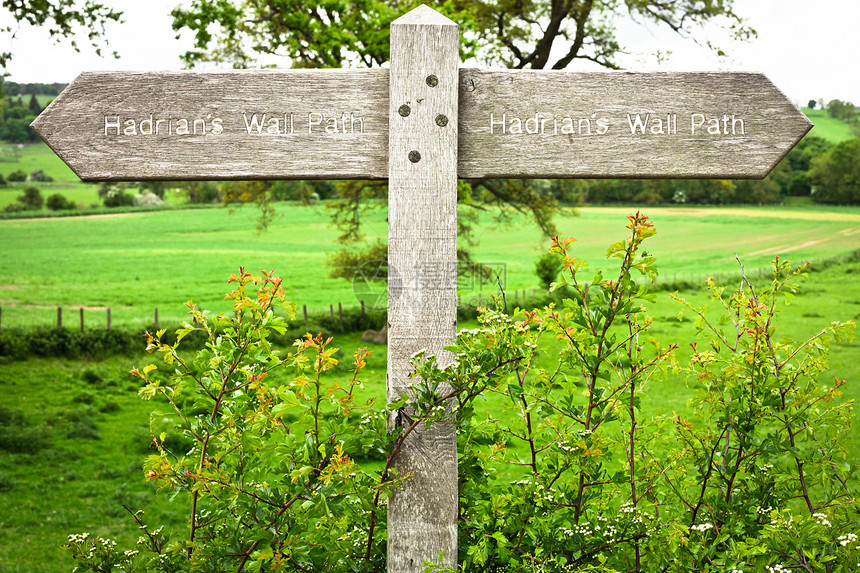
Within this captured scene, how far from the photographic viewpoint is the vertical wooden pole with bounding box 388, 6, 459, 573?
8.02 feet

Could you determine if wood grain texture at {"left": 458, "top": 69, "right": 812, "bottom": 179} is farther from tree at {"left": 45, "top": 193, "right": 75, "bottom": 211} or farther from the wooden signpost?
tree at {"left": 45, "top": 193, "right": 75, "bottom": 211}

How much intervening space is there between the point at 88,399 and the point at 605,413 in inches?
440

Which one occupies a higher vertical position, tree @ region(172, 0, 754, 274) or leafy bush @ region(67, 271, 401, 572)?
tree @ region(172, 0, 754, 274)

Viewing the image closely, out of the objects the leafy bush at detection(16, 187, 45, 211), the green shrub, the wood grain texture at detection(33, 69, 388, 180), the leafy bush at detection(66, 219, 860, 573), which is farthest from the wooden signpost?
the leafy bush at detection(16, 187, 45, 211)

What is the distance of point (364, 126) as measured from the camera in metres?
2.53

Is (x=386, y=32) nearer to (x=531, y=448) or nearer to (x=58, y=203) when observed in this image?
(x=531, y=448)

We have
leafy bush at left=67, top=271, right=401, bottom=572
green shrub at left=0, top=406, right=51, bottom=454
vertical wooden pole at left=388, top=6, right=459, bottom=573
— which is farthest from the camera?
green shrub at left=0, top=406, right=51, bottom=454

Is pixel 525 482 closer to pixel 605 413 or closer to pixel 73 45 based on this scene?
pixel 605 413

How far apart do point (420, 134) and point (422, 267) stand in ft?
1.53

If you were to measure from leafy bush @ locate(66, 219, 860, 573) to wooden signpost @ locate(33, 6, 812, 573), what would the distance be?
0.62ft

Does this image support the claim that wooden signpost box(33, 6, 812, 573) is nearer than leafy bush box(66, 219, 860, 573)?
No

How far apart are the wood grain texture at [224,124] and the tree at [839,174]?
26.1 m

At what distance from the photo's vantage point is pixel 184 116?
2.55 meters

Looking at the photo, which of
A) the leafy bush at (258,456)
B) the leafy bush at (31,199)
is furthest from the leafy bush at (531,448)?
the leafy bush at (31,199)
